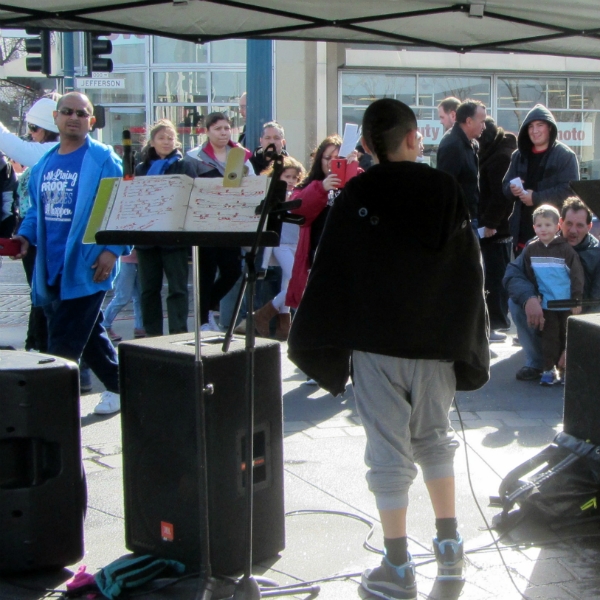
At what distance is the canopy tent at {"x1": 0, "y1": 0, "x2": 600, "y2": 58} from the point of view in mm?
4762

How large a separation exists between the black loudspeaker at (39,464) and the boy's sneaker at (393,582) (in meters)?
1.16

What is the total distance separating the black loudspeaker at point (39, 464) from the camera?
11.6 ft

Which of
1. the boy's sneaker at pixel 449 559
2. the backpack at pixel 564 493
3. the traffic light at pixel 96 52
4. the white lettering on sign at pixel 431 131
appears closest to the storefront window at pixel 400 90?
the white lettering on sign at pixel 431 131

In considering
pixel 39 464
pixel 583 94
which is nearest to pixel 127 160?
pixel 39 464

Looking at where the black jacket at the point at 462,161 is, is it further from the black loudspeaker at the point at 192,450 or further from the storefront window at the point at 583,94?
the storefront window at the point at 583,94

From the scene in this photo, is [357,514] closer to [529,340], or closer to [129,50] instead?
[529,340]

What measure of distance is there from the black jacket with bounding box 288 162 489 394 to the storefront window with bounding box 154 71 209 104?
16.7 metres

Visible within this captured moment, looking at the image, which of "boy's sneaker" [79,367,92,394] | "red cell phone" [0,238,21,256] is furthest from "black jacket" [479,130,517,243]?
"red cell phone" [0,238,21,256]

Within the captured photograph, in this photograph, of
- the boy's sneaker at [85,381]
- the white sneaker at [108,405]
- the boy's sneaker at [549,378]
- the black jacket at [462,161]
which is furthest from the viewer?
the black jacket at [462,161]

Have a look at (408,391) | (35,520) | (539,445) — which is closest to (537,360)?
(539,445)

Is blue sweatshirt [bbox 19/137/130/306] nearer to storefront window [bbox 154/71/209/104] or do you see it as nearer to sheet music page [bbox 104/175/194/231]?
sheet music page [bbox 104/175/194/231]

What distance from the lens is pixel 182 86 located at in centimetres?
1948

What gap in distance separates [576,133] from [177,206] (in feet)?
51.5

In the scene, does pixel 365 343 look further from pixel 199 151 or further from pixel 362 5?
pixel 199 151
